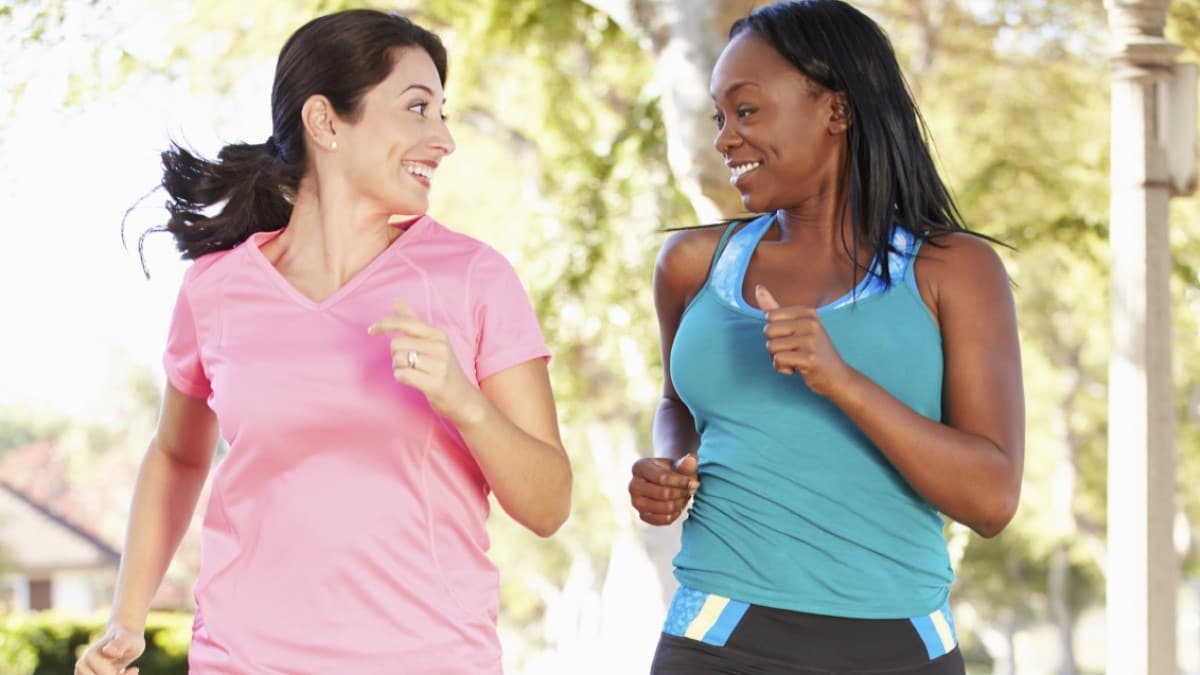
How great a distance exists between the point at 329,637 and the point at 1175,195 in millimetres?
4617

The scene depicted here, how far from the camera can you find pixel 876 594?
270 centimetres

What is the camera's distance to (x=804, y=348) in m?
2.48

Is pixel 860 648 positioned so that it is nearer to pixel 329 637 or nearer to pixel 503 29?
pixel 329 637

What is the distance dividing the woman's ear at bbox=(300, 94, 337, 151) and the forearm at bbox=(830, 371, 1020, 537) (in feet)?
3.19

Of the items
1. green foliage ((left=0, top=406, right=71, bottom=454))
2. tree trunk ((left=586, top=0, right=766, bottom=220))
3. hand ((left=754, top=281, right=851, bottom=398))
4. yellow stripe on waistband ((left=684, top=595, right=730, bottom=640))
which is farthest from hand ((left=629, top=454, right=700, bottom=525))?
green foliage ((left=0, top=406, right=71, bottom=454))

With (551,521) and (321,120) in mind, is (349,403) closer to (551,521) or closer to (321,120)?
(551,521)

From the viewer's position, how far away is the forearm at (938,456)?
2.56 metres

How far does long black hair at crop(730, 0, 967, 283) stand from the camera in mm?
2873

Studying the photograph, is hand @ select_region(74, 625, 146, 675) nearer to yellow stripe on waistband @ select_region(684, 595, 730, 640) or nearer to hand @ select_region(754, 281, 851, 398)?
yellow stripe on waistband @ select_region(684, 595, 730, 640)

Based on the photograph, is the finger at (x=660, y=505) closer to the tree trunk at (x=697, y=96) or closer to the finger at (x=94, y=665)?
the finger at (x=94, y=665)

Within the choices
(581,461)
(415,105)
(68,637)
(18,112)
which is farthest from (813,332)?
(581,461)

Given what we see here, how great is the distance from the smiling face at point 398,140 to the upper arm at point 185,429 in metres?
0.52

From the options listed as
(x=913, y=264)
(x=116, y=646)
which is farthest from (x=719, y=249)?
(x=116, y=646)

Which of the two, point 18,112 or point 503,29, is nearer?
point 18,112
